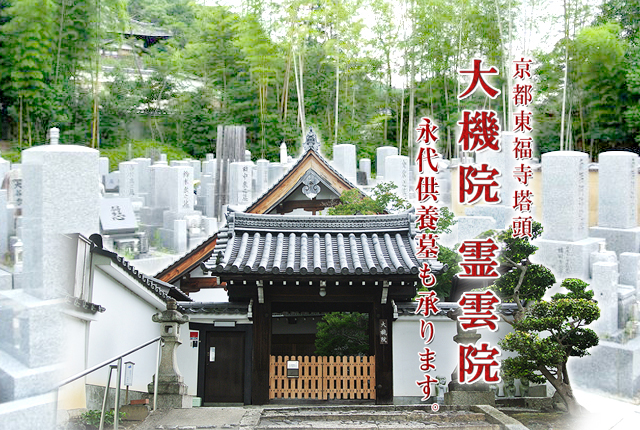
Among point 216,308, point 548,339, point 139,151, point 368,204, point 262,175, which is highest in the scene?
point 139,151

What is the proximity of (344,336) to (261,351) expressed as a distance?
5.21 ft

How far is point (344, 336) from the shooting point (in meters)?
6.60

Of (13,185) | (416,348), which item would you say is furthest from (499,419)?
(13,185)

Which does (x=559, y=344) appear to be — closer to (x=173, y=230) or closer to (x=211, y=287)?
(x=211, y=287)

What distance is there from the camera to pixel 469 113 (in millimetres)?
4797

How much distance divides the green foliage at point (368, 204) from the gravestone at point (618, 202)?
2686mm

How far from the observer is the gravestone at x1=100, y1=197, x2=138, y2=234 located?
9273mm

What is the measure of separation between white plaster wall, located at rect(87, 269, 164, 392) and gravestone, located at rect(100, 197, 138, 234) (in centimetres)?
452

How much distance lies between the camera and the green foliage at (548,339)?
4664 mm

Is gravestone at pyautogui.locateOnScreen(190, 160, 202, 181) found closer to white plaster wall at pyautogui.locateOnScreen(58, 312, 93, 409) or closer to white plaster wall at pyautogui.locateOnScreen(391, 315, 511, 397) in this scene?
white plaster wall at pyautogui.locateOnScreen(391, 315, 511, 397)

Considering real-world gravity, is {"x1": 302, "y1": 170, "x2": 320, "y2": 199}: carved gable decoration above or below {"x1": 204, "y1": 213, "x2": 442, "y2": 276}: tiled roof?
above

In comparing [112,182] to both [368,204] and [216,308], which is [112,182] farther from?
[216,308]

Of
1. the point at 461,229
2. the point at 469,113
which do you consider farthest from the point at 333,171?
the point at 469,113

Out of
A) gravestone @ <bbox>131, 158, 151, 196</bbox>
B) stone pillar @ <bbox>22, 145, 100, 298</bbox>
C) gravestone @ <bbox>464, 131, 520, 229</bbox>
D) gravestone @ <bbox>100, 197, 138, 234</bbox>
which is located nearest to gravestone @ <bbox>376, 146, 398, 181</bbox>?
gravestone @ <bbox>464, 131, 520, 229</bbox>
